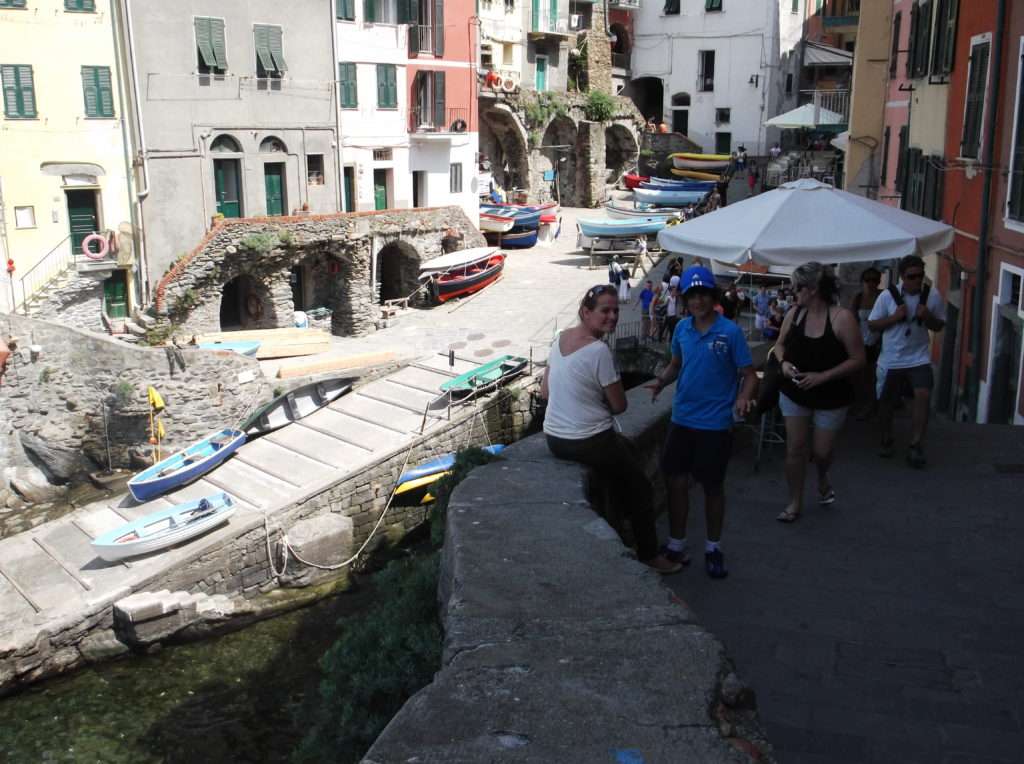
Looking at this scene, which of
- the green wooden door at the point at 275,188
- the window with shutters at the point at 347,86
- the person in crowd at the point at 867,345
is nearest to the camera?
the person in crowd at the point at 867,345

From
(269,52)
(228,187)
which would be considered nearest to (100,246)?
(228,187)

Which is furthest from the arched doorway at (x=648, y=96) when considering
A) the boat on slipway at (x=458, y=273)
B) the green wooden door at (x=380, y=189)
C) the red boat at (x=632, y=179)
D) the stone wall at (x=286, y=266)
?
the boat on slipway at (x=458, y=273)

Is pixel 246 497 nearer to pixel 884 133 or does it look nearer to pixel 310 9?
pixel 884 133

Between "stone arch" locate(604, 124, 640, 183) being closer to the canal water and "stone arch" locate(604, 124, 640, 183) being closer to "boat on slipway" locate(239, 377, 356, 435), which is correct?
"boat on slipway" locate(239, 377, 356, 435)

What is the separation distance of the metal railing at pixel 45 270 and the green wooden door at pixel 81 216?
297 mm

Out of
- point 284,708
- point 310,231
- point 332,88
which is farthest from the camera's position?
point 332,88

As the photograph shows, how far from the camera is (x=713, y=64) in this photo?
178ft

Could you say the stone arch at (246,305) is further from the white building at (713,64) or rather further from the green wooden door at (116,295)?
the white building at (713,64)

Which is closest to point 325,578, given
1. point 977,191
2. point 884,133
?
point 977,191

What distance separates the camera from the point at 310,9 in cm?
3133

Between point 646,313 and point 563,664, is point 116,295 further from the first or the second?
point 563,664

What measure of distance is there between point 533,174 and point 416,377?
24902mm

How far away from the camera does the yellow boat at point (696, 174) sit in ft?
167

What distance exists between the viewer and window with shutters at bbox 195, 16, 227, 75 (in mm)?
Result: 28562
